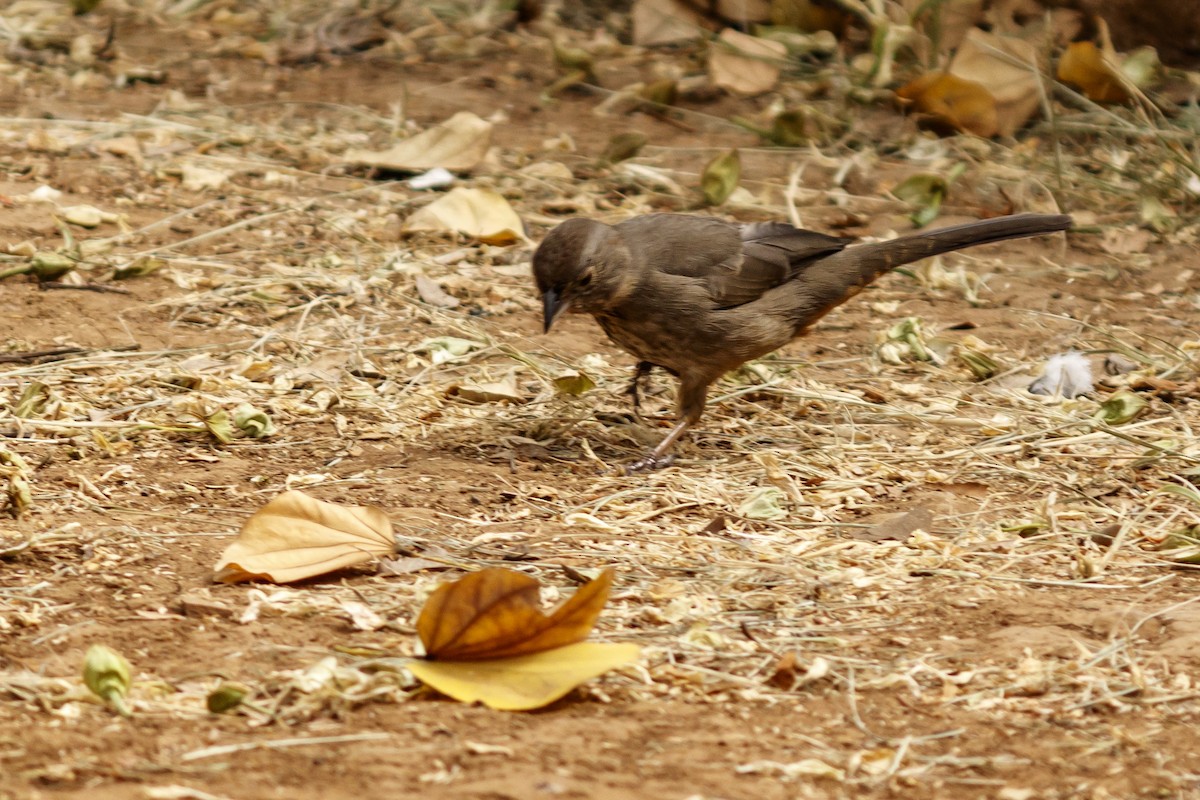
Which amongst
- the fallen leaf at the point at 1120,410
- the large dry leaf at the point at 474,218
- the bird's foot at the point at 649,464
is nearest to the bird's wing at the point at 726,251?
the bird's foot at the point at 649,464

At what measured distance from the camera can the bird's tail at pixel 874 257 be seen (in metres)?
5.10

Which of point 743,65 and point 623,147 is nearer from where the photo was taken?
point 623,147

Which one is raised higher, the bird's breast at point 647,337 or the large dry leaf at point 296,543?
the large dry leaf at point 296,543

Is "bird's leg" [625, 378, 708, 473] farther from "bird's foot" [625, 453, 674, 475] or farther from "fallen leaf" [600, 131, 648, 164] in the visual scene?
"fallen leaf" [600, 131, 648, 164]

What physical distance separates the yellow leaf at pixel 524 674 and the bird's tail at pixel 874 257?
2.45 m

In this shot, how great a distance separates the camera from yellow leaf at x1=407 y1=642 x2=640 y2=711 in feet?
9.07

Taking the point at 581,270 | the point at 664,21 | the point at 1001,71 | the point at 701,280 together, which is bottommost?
the point at 664,21

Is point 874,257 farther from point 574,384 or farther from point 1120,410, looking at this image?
point 574,384

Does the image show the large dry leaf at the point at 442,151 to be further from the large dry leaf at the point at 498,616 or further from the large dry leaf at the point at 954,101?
the large dry leaf at the point at 498,616

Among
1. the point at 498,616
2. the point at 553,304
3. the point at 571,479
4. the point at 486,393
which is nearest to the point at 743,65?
the point at 486,393

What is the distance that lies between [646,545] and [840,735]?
1160 mm

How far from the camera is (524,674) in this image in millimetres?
2852

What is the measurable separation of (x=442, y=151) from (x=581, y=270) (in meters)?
2.88

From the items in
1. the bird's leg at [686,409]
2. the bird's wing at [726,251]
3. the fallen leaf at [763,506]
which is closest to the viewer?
the fallen leaf at [763,506]
